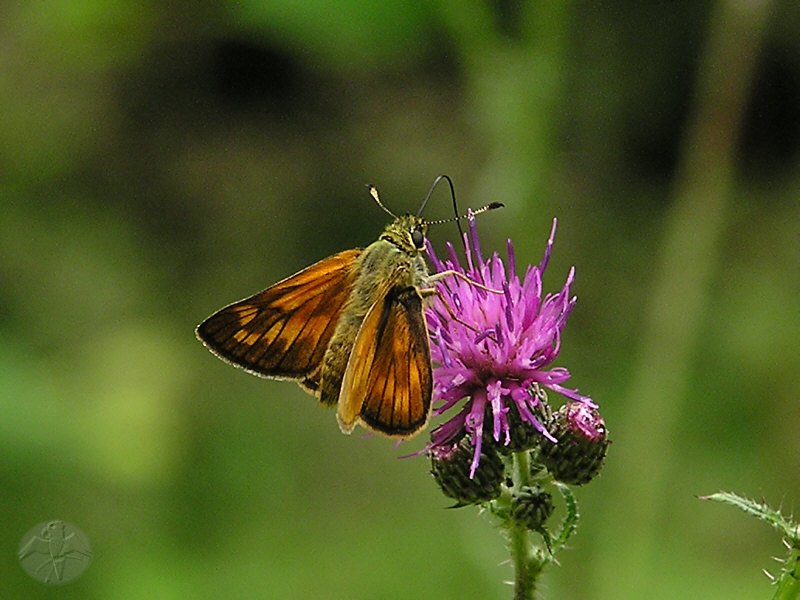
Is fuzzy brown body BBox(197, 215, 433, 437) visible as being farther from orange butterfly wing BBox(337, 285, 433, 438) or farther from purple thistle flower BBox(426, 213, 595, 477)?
purple thistle flower BBox(426, 213, 595, 477)

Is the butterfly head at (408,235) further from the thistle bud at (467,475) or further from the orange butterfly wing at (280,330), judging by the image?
the thistle bud at (467,475)

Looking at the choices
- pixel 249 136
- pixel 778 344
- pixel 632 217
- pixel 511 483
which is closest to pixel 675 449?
pixel 778 344

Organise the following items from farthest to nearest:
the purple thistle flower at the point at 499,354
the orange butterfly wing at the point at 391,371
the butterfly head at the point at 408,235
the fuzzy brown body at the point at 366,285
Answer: the butterfly head at the point at 408,235
the fuzzy brown body at the point at 366,285
the purple thistle flower at the point at 499,354
the orange butterfly wing at the point at 391,371

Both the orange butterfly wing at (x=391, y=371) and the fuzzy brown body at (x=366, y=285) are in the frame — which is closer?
the orange butterfly wing at (x=391, y=371)

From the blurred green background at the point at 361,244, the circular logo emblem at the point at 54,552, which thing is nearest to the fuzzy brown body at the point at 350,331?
the blurred green background at the point at 361,244

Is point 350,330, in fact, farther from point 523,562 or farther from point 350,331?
point 523,562

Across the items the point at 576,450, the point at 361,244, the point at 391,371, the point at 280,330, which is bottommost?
the point at 576,450

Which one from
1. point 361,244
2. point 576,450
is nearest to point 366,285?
point 576,450

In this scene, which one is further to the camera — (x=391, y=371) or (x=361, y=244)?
(x=361, y=244)

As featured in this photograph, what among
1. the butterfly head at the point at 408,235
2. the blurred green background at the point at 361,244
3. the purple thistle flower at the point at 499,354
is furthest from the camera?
the blurred green background at the point at 361,244

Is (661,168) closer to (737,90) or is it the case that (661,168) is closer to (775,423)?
(775,423)
